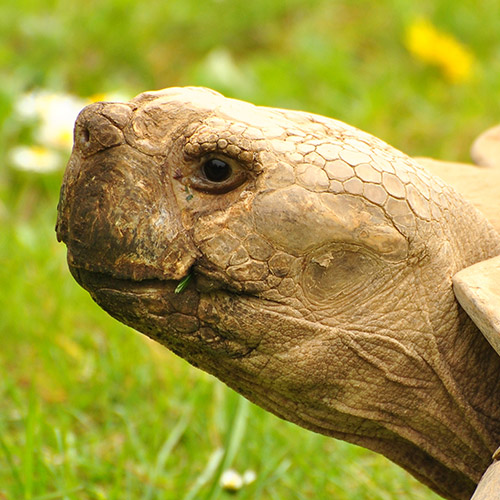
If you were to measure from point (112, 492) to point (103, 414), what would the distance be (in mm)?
720

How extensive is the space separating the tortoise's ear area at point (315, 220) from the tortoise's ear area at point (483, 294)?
187 mm

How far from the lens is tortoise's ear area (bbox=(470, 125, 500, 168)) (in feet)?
8.39

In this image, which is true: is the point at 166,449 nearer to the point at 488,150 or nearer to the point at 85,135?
the point at 488,150

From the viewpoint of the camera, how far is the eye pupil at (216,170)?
1.80 m

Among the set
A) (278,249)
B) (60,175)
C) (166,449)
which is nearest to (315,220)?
(278,249)

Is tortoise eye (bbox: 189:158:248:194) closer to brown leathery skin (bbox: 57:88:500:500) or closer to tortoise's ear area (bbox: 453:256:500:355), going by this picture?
brown leathery skin (bbox: 57:88:500:500)

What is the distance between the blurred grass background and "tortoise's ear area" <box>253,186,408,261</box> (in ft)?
3.78

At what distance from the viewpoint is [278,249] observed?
1782mm

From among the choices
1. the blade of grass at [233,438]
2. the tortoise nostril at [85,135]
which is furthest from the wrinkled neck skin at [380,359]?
the blade of grass at [233,438]

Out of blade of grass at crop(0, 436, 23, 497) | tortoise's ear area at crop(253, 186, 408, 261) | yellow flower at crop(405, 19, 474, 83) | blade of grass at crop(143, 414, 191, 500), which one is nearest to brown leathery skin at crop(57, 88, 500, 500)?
tortoise's ear area at crop(253, 186, 408, 261)

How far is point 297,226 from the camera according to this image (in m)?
1.76

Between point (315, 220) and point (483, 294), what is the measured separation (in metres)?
0.35

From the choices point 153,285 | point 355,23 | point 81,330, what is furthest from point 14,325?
point 355,23

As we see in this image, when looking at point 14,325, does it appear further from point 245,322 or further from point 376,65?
point 376,65
